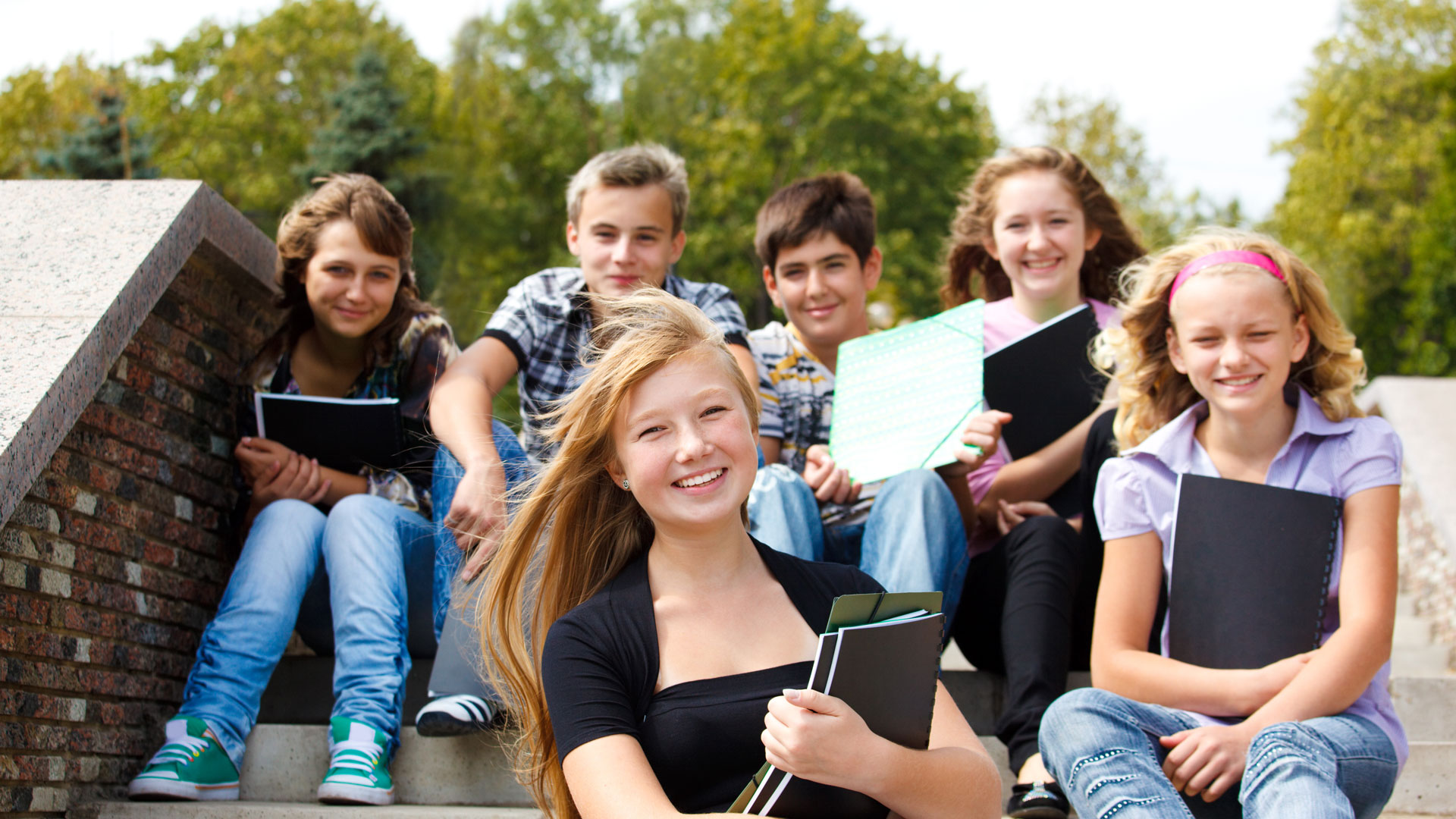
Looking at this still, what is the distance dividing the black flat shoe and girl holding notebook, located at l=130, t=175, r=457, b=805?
53.3 inches

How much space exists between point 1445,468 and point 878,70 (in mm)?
23205

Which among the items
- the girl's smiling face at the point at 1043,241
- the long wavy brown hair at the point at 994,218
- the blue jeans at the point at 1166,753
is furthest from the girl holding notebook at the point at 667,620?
the long wavy brown hair at the point at 994,218

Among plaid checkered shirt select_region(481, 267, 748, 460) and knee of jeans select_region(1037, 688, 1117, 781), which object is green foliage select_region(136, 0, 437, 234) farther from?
knee of jeans select_region(1037, 688, 1117, 781)

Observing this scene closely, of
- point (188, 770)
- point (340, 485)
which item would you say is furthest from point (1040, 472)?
point (188, 770)

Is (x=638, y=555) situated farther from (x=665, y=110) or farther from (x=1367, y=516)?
(x=665, y=110)

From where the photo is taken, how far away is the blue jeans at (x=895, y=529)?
2.64 metres

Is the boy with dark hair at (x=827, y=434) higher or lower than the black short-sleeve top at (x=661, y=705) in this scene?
higher

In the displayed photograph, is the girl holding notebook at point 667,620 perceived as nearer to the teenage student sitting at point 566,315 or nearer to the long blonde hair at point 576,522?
the long blonde hair at point 576,522

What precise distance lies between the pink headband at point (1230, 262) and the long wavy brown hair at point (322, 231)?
2.10 metres

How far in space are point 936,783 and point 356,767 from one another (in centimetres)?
137

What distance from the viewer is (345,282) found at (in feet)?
10.5

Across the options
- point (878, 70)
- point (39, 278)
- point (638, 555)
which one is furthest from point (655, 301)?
point (878, 70)

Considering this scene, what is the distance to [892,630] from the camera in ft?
5.18

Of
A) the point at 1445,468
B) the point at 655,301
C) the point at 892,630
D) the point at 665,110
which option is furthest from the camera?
the point at 665,110
